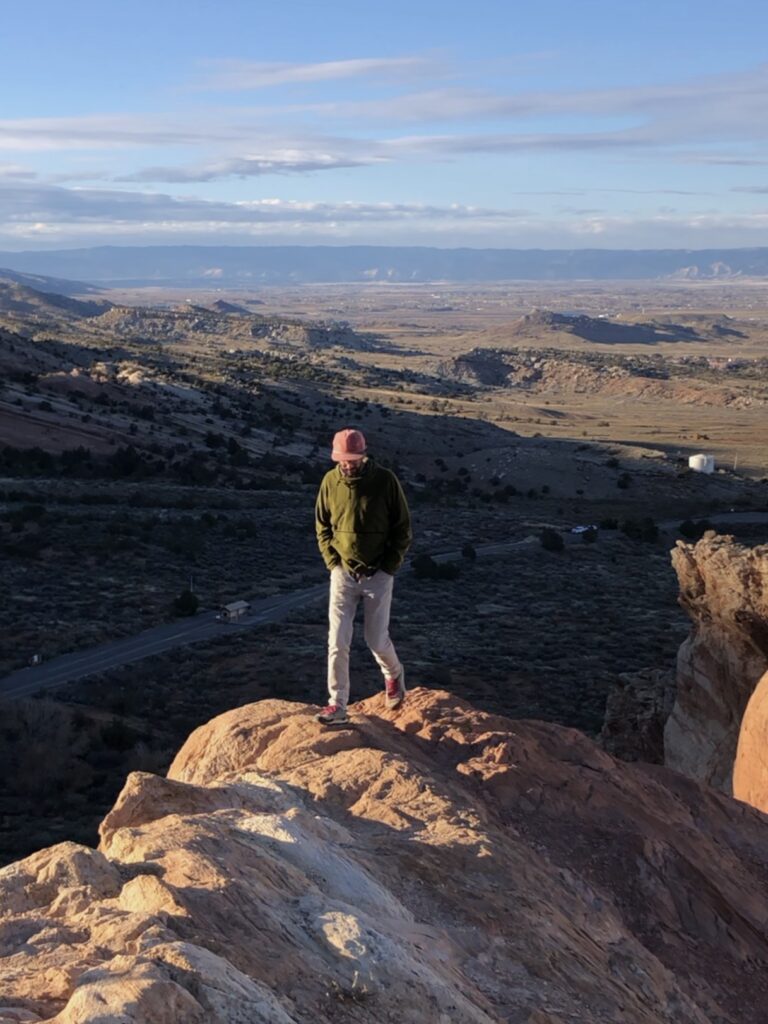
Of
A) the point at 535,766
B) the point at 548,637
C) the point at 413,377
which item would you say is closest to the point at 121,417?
the point at 548,637

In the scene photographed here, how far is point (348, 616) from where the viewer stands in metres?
8.70

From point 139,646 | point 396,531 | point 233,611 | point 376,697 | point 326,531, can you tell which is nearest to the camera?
point 396,531

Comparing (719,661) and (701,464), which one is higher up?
(719,661)

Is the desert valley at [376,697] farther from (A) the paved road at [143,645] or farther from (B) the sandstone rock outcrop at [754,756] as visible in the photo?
(B) the sandstone rock outcrop at [754,756]

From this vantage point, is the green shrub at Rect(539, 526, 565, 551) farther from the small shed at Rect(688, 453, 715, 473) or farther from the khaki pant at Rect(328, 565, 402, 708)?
the khaki pant at Rect(328, 565, 402, 708)

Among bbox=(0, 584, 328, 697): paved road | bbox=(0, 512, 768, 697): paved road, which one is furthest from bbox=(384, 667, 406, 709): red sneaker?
bbox=(0, 584, 328, 697): paved road

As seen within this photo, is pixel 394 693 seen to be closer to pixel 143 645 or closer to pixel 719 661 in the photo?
pixel 719 661

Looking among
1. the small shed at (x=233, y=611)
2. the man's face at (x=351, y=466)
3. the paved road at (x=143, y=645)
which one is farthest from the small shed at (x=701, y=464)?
the man's face at (x=351, y=466)

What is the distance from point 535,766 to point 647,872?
1.22 metres

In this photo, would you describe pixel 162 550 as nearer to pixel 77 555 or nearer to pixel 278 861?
pixel 77 555

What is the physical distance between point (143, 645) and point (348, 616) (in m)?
16.4

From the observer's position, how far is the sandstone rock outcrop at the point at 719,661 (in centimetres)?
1437

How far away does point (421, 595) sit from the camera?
30.8m

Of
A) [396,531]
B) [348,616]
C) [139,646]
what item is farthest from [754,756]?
[139,646]
